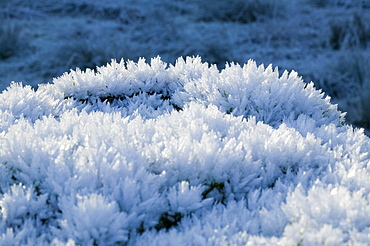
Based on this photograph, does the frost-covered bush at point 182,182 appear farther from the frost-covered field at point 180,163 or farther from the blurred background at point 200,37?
the blurred background at point 200,37

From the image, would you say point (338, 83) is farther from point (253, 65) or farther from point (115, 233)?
point (115, 233)

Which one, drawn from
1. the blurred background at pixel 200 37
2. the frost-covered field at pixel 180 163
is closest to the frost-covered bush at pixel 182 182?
the frost-covered field at pixel 180 163

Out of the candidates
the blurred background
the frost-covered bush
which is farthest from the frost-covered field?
the blurred background

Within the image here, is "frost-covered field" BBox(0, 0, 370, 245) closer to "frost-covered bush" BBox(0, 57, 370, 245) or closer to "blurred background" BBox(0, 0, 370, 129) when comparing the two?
"frost-covered bush" BBox(0, 57, 370, 245)

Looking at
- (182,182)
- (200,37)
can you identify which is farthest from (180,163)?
(200,37)

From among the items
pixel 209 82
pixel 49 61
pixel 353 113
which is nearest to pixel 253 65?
pixel 209 82

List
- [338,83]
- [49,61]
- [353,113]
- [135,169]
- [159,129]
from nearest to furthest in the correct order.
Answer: [135,169]
[159,129]
[353,113]
[338,83]
[49,61]
